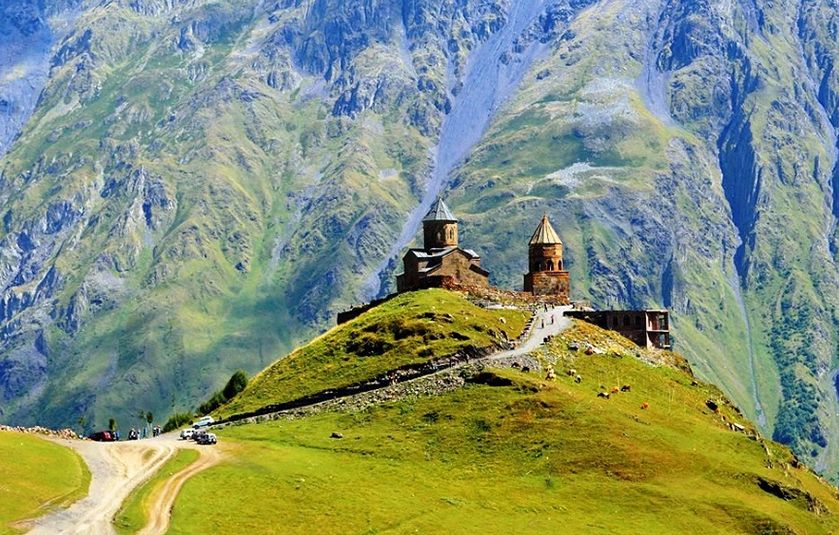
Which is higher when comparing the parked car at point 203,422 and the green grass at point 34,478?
the parked car at point 203,422

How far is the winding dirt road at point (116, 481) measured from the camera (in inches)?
3740

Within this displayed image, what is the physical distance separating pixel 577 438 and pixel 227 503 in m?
34.3

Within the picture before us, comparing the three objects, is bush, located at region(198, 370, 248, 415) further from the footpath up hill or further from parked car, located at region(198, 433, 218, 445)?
parked car, located at region(198, 433, 218, 445)

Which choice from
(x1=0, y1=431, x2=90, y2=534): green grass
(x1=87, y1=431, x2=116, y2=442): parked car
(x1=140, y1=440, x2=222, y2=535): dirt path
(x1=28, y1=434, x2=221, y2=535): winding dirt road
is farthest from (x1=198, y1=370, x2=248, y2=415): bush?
(x1=0, y1=431, x2=90, y2=534): green grass

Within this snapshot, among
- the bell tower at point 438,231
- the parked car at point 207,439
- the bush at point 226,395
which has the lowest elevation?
the parked car at point 207,439

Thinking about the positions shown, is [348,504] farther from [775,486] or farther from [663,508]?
[775,486]

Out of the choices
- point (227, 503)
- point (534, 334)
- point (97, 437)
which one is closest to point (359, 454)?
point (227, 503)

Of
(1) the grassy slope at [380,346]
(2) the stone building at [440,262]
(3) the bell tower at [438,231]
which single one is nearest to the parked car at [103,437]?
(1) the grassy slope at [380,346]

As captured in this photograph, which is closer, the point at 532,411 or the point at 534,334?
the point at 532,411

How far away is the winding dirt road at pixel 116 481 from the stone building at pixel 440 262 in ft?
179

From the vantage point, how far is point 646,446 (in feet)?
402

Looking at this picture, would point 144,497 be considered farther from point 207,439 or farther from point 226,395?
point 226,395

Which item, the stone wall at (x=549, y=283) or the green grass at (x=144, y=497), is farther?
the stone wall at (x=549, y=283)

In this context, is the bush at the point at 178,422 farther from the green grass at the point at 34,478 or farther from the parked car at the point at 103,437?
the green grass at the point at 34,478
